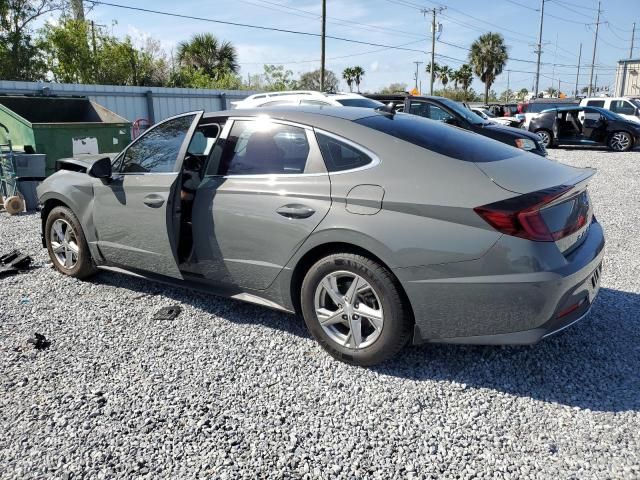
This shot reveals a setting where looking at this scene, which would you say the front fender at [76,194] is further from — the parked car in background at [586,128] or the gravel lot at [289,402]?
the parked car in background at [586,128]

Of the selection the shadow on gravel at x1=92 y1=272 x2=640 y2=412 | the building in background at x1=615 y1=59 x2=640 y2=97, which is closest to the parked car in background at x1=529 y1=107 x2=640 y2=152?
the shadow on gravel at x1=92 y1=272 x2=640 y2=412

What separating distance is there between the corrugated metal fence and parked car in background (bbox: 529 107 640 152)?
38.9 ft

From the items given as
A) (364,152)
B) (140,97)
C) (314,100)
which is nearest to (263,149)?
(364,152)

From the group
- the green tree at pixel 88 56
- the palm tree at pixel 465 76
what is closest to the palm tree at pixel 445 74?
the palm tree at pixel 465 76

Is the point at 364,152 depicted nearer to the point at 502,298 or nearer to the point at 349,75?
the point at 502,298

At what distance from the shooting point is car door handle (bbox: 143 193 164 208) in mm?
3863

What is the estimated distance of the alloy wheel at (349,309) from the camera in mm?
3066

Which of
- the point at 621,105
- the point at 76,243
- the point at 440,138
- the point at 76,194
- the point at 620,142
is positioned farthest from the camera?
the point at 621,105

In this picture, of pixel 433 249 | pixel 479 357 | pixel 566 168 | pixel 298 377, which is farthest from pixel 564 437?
pixel 566 168

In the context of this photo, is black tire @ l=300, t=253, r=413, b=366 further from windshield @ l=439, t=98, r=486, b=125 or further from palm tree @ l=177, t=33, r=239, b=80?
palm tree @ l=177, t=33, r=239, b=80

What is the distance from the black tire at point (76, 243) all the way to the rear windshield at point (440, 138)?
2847 millimetres

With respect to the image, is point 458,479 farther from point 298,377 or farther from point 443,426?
point 298,377

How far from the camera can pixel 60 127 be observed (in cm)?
873

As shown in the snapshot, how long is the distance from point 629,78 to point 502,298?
279 feet
